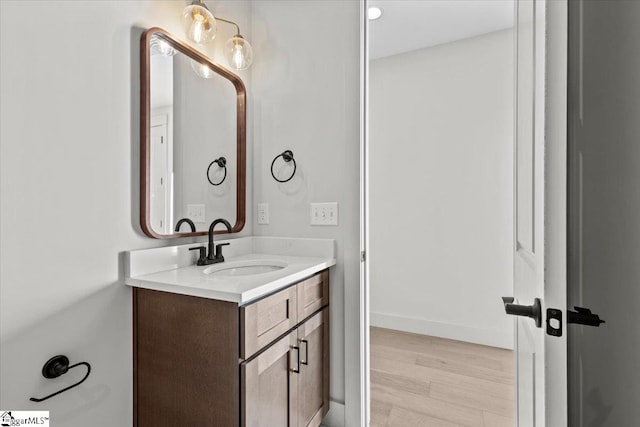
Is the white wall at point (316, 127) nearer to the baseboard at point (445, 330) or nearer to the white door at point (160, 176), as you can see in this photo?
the white door at point (160, 176)

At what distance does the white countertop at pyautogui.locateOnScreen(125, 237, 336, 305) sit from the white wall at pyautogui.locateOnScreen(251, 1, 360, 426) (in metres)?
0.08

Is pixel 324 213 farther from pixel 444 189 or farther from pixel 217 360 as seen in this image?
pixel 444 189

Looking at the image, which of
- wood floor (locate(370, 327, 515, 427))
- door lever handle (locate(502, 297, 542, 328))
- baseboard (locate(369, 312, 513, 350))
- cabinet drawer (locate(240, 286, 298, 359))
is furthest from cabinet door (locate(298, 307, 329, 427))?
baseboard (locate(369, 312, 513, 350))

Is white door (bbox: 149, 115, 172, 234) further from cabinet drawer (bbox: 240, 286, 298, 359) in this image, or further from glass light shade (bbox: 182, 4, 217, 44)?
cabinet drawer (bbox: 240, 286, 298, 359)

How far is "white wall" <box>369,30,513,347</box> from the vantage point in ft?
8.31

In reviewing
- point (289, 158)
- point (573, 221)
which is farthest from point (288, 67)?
point (573, 221)

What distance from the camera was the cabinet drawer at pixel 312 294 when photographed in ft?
4.31

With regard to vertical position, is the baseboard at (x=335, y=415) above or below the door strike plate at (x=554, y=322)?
below

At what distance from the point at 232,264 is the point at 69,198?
0.68 metres

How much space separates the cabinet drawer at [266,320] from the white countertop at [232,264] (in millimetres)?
35

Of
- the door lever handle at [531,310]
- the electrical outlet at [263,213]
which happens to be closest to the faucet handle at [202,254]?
the electrical outlet at [263,213]

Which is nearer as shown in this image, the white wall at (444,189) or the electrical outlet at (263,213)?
the electrical outlet at (263,213)

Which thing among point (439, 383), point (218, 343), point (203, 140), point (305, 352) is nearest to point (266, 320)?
point (218, 343)

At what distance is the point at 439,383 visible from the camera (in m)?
1.99
